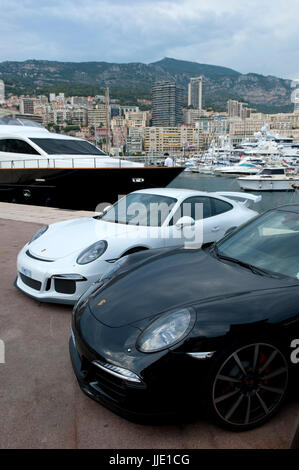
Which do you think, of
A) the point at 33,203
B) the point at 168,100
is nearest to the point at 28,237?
the point at 33,203

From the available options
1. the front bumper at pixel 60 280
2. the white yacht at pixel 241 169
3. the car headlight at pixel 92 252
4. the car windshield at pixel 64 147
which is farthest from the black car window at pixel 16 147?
the white yacht at pixel 241 169

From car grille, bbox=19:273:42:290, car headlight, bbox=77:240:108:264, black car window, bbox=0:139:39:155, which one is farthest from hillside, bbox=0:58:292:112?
car headlight, bbox=77:240:108:264

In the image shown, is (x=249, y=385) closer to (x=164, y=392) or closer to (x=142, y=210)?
(x=164, y=392)

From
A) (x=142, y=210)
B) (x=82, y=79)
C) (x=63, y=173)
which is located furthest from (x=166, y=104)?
(x=142, y=210)

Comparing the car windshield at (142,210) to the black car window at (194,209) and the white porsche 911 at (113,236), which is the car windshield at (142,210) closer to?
the white porsche 911 at (113,236)

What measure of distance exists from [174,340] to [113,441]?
0.68 metres

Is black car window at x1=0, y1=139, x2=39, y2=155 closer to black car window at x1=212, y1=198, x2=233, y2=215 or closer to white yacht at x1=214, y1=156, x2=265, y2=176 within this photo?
black car window at x1=212, y1=198, x2=233, y2=215

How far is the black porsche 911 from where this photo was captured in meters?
2.00

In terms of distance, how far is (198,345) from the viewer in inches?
79.9

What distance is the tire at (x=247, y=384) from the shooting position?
2039mm

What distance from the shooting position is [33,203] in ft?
44.6

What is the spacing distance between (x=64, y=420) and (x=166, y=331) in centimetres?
87

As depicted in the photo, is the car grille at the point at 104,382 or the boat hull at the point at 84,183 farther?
the boat hull at the point at 84,183

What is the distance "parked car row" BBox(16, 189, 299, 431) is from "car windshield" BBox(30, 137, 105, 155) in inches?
452
